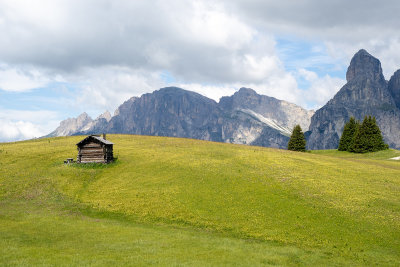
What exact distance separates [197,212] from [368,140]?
8584 cm

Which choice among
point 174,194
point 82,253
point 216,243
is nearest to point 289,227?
point 216,243

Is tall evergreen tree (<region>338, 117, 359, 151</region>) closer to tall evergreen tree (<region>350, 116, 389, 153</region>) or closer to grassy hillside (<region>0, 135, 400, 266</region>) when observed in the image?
tall evergreen tree (<region>350, 116, 389, 153</region>)

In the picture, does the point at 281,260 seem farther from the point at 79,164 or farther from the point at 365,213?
the point at 79,164

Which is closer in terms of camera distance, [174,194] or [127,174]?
[174,194]

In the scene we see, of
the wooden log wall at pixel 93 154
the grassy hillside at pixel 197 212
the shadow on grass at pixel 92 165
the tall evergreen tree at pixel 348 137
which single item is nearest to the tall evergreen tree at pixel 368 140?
the tall evergreen tree at pixel 348 137

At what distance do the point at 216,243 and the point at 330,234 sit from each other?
11.7m

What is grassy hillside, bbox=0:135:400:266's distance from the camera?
2342 cm

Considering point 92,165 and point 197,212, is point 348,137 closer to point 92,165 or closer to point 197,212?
point 92,165

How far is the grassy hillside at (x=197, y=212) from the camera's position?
23422 mm

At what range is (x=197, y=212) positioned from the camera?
34969mm

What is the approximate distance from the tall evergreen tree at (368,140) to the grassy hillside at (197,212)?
45924 mm

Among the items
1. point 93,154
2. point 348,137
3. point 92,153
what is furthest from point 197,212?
point 348,137

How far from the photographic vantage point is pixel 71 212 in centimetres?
3659

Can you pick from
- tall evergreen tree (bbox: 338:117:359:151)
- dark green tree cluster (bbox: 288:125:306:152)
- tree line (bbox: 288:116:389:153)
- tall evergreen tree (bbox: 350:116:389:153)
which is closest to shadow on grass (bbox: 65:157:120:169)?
dark green tree cluster (bbox: 288:125:306:152)
